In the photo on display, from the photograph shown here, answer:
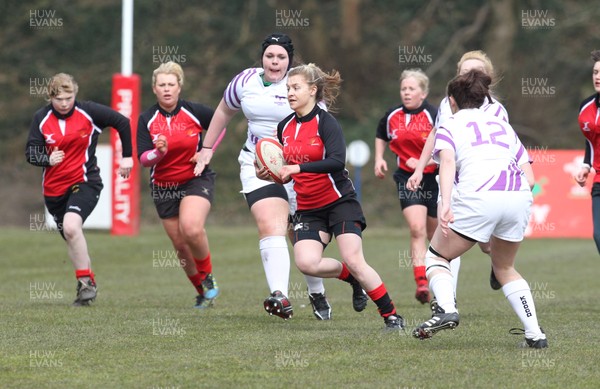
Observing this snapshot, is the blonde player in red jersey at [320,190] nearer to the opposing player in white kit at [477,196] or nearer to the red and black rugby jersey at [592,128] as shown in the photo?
the opposing player in white kit at [477,196]

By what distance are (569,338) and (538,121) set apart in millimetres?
21098

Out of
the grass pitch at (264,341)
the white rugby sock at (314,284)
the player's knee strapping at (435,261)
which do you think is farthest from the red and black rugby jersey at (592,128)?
the player's knee strapping at (435,261)

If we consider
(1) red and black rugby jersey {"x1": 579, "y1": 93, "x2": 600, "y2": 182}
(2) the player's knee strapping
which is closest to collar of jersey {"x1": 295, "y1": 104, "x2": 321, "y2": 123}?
(2) the player's knee strapping

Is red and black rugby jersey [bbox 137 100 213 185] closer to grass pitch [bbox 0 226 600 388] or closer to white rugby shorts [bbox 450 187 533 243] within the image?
grass pitch [bbox 0 226 600 388]

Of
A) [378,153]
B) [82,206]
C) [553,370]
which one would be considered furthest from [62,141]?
[553,370]

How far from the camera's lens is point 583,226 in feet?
66.9

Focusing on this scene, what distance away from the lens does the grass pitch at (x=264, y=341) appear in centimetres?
541

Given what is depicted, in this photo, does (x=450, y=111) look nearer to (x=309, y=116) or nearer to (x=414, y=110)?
(x=309, y=116)

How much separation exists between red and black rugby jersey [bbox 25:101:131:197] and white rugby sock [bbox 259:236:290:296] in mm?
1903

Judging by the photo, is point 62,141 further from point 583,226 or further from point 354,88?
point 354,88

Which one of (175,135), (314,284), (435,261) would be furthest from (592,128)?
(175,135)

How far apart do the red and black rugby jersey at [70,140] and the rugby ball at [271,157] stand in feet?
7.52

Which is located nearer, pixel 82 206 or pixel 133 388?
pixel 133 388

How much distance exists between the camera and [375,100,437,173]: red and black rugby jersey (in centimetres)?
956
